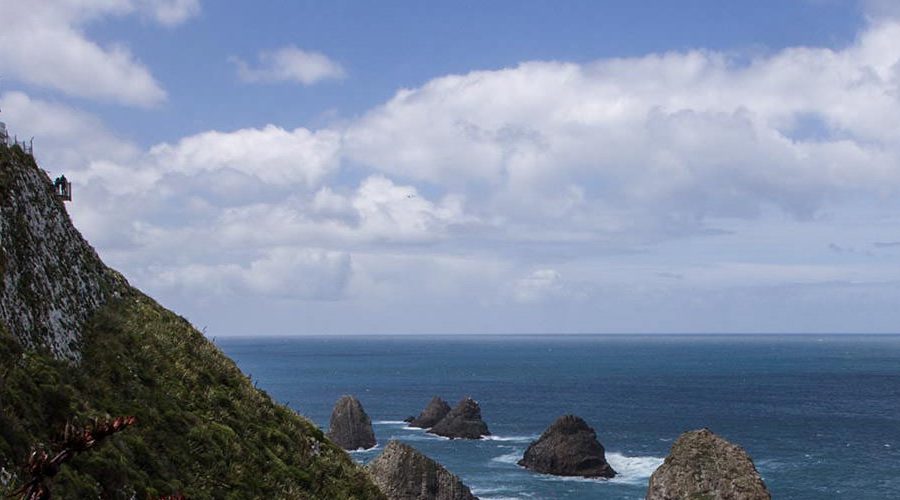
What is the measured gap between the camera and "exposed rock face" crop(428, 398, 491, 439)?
405ft

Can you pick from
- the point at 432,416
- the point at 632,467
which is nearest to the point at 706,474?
the point at 632,467

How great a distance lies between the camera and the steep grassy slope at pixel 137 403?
51.6 feet

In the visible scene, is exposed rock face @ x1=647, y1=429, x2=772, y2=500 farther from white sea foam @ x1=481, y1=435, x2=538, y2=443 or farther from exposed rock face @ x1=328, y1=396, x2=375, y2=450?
white sea foam @ x1=481, y1=435, x2=538, y2=443

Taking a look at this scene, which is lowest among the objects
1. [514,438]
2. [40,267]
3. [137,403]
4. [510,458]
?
[510,458]

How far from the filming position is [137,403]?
806 inches

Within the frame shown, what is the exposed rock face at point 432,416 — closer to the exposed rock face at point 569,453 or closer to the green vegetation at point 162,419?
the exposed rock face at point 569,453

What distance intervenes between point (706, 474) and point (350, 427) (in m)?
61.0

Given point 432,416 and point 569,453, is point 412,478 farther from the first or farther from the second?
point 432,416

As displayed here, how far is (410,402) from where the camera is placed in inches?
6811

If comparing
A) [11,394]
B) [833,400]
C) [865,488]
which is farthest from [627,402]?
[11,394]

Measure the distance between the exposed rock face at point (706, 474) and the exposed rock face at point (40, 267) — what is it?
172 feet

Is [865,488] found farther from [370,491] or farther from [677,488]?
[370,491]

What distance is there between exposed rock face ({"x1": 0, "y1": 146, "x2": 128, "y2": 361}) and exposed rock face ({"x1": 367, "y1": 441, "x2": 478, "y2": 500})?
47552 millimetres

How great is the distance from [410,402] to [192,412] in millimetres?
152957
